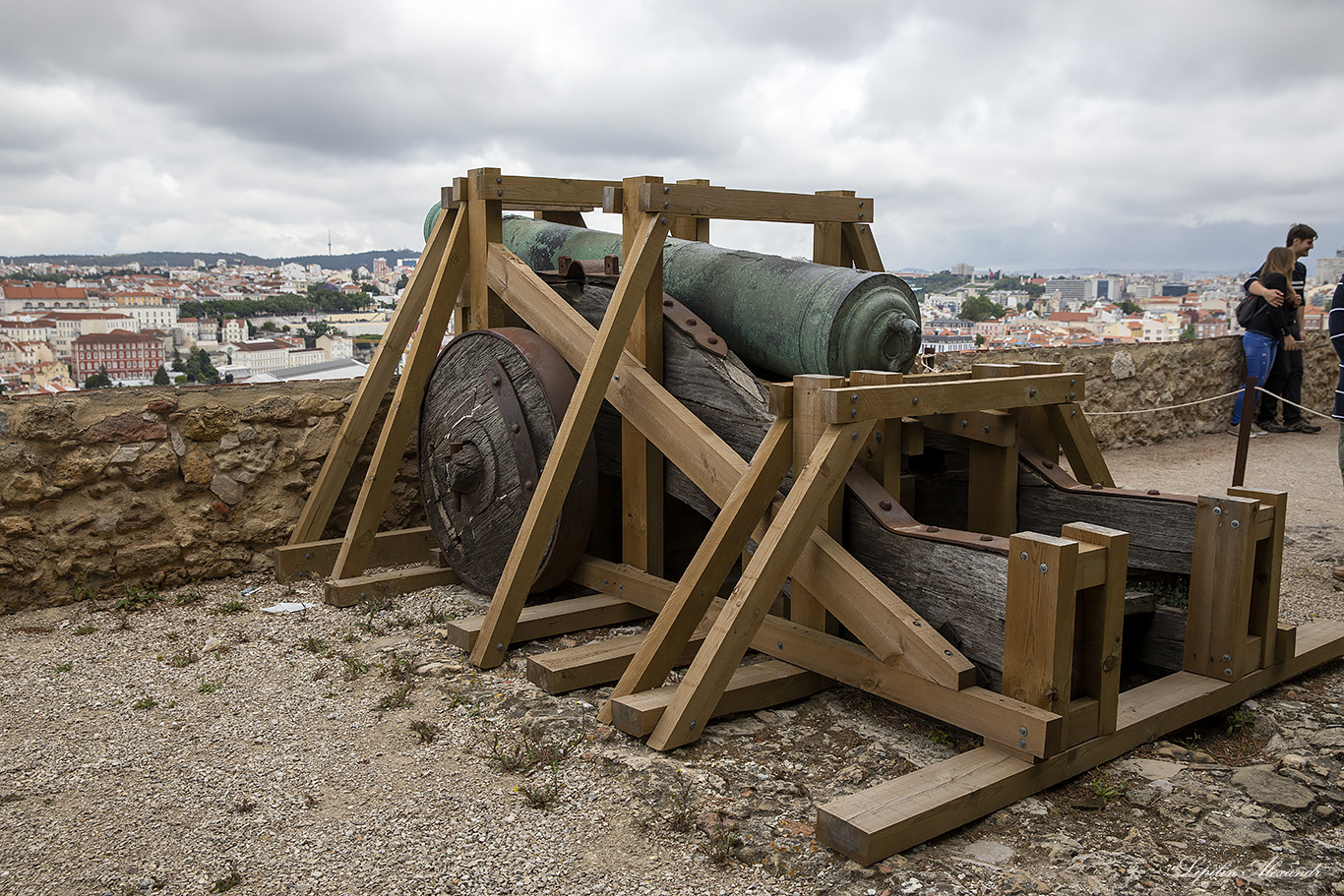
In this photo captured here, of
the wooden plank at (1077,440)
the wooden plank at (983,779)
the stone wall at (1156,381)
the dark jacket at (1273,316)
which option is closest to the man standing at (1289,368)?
the dark jacket at (1273,316)

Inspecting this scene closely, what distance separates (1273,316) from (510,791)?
28.9 ft

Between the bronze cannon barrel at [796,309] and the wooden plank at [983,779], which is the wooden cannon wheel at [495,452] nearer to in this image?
the bronze cannon barrel at [796,309]

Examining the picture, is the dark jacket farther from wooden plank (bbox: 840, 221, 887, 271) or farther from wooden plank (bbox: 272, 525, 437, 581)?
wooden plank (bbox: 272, 525, 437, 581)

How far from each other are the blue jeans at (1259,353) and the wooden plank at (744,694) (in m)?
7.50

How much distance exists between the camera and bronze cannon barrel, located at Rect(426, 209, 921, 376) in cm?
355

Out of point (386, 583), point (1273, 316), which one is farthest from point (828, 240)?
point (1273, 316)

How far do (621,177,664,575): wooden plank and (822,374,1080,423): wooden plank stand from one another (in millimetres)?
1110

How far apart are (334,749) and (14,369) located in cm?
317

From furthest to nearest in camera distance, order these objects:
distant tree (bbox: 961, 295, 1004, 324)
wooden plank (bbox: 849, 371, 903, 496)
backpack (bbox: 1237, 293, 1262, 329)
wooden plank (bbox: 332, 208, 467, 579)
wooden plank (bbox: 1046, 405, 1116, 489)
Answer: distant tree (bbox: 961, 295, 1004, 324) < backpack (bbox: 1237, 293, 1262, 329) < wooden plank (bbox: 332, 208, 467, 579) < wooden plank (bbox: 1046, 405, 1116, 489) < wooden plank (bbox: 849, 371, 903, 496)

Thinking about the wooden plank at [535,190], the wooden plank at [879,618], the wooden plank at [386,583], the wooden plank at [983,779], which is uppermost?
the wooden plank at [535,190]

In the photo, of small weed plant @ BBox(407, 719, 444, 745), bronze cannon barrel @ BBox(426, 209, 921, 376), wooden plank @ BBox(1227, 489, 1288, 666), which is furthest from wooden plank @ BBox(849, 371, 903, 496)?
small weed plant @ BBox(407, 719, 444, 745)

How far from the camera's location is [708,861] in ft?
7.86

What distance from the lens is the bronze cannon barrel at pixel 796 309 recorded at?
355 centimetres

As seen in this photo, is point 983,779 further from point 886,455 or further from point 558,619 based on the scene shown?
point 558,619
